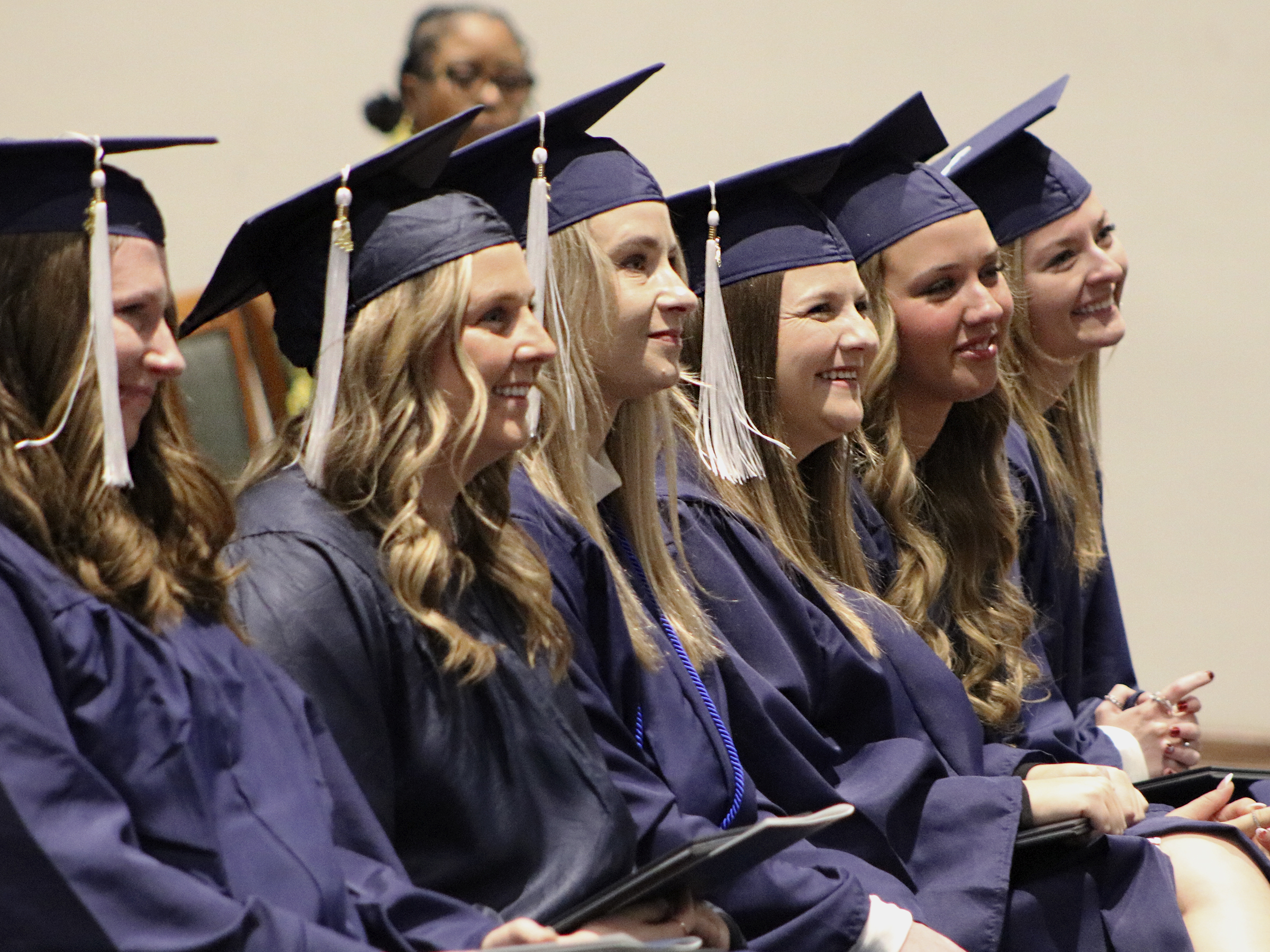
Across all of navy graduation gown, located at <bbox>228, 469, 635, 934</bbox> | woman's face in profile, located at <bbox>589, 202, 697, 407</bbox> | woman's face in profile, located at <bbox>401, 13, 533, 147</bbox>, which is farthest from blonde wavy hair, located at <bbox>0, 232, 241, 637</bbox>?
woman's face in profile, located at <bbox>401, 13, 533, 147</bbox>

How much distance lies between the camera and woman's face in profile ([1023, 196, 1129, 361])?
10.7 feet

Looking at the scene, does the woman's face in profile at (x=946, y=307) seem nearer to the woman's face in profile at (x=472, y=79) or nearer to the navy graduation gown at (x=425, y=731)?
the navy graduation gown at (x=425, y=731)

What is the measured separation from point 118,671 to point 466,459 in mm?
521

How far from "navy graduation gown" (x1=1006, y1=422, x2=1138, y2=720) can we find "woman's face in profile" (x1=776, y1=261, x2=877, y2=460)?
67cm

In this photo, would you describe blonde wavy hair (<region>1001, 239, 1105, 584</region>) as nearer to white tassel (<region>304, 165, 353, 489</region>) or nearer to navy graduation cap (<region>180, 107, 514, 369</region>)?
navy graduation cap (<region>180, 107, 514, 369</region>)

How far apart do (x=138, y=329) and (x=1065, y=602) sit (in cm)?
215

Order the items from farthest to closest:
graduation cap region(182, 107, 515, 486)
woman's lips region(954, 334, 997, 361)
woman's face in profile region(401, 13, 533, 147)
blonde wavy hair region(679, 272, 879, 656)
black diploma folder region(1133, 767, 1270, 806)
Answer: woman's face in profile region(401, 13, 533, 147) < woman's lips region(954, 334, 997, 361) < black diploma folder region(1133, 767, 1270, 806) < blonde wavy hair region(679, 272, 879, 656) < graduation cap region(182, 107, 515, 486)

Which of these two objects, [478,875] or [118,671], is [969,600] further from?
[118,671]

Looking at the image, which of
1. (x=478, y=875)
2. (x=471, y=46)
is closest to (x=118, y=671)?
(x=478, y=875)

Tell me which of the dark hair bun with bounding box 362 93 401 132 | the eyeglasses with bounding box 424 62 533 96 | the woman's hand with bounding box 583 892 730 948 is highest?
the eyeglasses with bounding box 424 62 533 96

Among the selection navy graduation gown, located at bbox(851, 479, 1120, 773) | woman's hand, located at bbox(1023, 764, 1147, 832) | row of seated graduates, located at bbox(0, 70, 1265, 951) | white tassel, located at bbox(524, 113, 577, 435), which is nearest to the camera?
row of seated graduates, located at bbox(0, 70, 1265, 951)

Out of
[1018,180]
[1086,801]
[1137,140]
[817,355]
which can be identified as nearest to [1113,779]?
[1086,801]

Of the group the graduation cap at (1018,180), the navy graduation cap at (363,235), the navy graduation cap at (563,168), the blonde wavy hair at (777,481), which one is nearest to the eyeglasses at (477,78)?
the graduation cap at (1018,180)

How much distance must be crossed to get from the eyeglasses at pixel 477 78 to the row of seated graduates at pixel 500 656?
5.07ft
